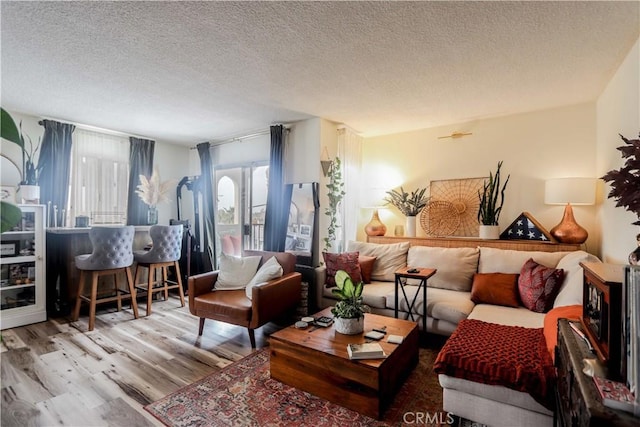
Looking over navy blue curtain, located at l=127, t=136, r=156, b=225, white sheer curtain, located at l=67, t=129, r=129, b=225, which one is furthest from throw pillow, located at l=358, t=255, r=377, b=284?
white sheer curtain, located at l=67, t=129, r=129, b=225

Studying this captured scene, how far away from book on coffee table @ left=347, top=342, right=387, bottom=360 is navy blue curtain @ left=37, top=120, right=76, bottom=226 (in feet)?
13.5

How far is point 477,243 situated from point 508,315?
1.21 meters

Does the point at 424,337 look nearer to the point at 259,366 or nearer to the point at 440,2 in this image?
the point at 259,366

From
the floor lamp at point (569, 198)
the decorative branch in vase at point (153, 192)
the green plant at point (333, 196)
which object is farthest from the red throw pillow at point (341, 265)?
the decorative branch in vase at point (153, 192)

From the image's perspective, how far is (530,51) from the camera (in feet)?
7.20

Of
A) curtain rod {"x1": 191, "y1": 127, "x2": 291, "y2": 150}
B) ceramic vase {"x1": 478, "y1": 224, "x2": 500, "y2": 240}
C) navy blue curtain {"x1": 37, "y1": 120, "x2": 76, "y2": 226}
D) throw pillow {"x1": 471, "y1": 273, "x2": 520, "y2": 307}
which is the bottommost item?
throw pillow {"x1": 471, "y1": 273, "x2": 520, "y2": 307}

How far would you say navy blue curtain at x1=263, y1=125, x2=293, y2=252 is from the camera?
4.01m

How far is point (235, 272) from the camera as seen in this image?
336 centimetres

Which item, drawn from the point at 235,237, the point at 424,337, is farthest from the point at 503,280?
the point at 235,237

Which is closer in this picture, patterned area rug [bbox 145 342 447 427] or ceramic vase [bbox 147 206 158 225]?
patterned area rug [bbox 145 342 447 427]

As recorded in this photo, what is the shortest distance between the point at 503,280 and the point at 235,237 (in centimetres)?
370

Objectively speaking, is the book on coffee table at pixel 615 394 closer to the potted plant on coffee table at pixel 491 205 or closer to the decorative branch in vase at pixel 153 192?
the potted plant on coffee table at pixel 491 205

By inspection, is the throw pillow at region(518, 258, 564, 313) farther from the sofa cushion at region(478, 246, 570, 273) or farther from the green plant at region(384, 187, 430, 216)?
the green plant at region(384, 187, 430, 216)

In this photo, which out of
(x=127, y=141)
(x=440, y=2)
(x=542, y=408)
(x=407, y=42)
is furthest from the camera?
(x=127, y=141)
